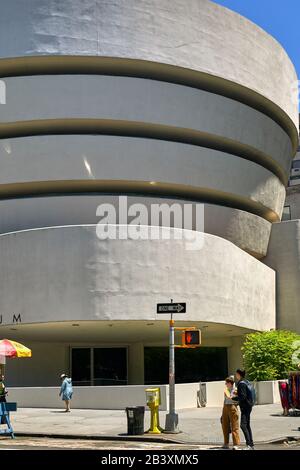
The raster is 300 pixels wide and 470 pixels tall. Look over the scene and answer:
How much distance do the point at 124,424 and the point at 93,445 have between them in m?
4.89

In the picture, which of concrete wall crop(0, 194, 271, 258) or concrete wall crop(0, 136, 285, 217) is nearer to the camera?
concrete wall crop(0, 136, 285, 217)

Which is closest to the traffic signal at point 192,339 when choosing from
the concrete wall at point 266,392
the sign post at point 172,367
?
the sign post at point 172,367

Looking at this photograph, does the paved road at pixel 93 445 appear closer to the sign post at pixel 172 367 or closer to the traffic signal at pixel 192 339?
the sign post at pixel 172 367

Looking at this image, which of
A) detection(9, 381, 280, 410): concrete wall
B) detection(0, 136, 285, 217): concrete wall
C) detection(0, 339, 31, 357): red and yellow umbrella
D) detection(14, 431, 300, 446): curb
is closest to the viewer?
detection(14, 431, 300, 446): curb

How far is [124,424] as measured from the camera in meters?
21.5

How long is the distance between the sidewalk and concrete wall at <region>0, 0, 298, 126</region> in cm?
1765

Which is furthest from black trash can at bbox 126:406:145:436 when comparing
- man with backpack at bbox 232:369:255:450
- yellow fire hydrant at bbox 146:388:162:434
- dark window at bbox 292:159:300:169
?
dark window at bbox 292:159:300:169

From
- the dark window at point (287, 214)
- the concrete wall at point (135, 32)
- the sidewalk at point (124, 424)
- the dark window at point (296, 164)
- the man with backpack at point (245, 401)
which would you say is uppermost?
the dark window at point (296, 164)

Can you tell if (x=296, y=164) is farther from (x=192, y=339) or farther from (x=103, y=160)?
(x=192, y=339)

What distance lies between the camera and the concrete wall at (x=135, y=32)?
3341 cm

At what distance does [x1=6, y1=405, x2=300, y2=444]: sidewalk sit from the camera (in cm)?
1800

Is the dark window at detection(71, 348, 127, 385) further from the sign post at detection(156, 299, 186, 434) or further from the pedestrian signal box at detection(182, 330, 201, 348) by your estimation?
the pedestrian signal box at detection(182, 330, 201, 348)

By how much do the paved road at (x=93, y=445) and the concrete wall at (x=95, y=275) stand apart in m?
12.1

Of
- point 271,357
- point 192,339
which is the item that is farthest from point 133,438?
point 271,357
